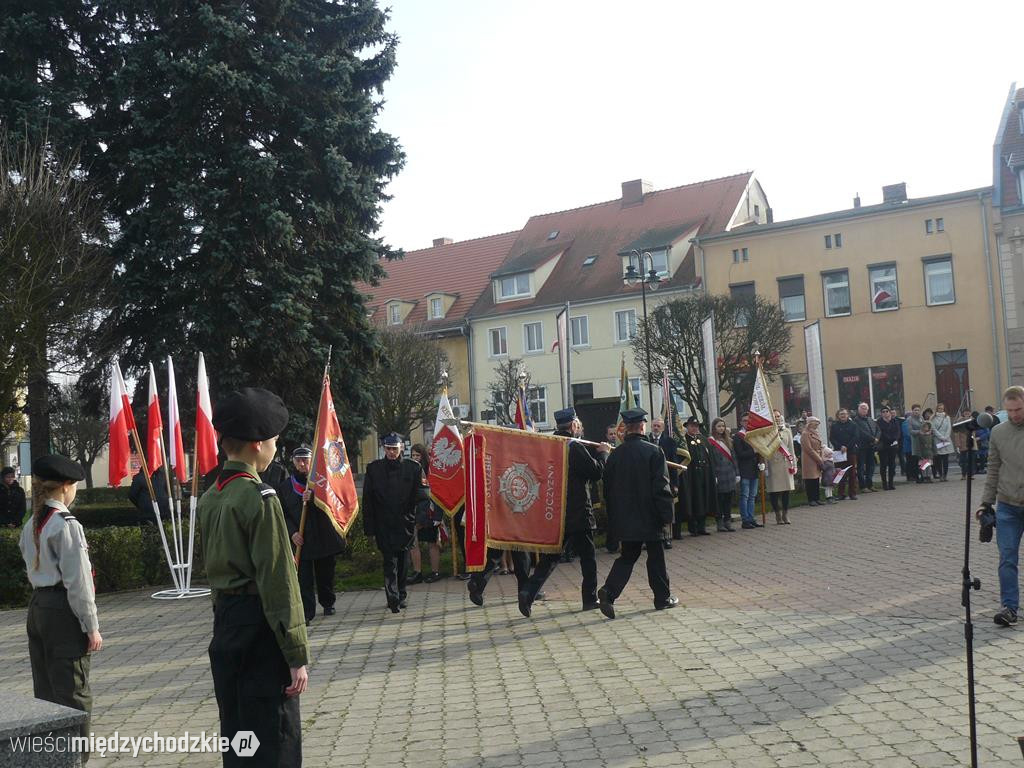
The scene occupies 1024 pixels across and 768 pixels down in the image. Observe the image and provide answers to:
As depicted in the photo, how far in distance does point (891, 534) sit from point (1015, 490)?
24.3 feet

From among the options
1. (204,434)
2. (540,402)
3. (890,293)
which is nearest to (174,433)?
(204,434)

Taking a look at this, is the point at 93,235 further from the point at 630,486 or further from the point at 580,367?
the point at 580,367

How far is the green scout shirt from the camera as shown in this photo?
4.34m

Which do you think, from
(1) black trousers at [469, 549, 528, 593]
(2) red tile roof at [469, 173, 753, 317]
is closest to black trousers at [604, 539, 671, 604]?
(1) black trousers at [469, 549, 528, 593]

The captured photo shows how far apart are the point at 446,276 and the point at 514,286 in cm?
667

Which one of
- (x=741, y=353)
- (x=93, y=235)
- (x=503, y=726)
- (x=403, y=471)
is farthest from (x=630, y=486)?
(x=741, y=353)

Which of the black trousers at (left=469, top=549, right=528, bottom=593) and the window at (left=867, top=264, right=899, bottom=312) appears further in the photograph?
the window at (left=867, top=264, right=899, bottom=312)

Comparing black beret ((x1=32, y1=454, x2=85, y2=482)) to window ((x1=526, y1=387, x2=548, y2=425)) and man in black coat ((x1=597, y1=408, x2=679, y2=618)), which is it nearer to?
man in black coat ((x1=597, y1=408, x2=679, y2=618))

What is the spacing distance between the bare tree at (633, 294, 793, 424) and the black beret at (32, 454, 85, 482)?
30.3 m

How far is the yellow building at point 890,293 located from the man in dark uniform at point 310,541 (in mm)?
32476

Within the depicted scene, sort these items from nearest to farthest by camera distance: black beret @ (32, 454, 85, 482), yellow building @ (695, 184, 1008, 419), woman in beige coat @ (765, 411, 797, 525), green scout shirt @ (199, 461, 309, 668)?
green scout shirt @ (199, 461, 309, 668), black beret @ (32, 454, 85, 482), woman in beige coat @ (765, 411, 797, 525), yellow building @ (695, 184, 1008, 419)

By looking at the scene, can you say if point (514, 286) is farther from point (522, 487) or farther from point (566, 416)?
point (522, 487)

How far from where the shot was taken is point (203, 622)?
1177 cm

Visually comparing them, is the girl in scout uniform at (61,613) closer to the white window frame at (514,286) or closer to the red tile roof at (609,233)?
the red tile roof at (609,233)
